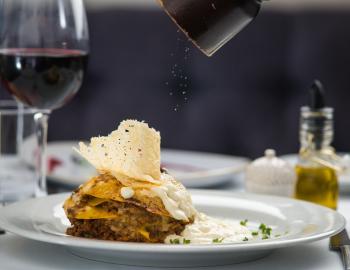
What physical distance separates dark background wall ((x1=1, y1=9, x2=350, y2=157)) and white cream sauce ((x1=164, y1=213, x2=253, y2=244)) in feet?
7.58

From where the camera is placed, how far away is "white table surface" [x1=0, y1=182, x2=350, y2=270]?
3.65 feet

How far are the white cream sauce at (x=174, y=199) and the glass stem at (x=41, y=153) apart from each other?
346 millimetres

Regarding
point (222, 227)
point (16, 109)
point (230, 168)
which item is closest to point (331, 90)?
point (230, 168)

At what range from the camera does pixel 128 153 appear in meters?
1.22

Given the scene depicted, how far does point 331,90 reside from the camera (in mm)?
3557

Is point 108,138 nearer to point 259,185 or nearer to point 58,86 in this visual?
point 58,86

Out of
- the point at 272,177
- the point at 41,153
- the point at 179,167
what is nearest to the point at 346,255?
the point at 272,177

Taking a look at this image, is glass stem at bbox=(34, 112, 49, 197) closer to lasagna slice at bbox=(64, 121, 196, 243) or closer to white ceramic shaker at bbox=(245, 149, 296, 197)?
lasagna slice at bbox=(64, 121, 196, 243)

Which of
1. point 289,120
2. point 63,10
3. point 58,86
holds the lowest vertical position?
point 289,120

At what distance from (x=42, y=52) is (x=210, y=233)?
50 centimetres

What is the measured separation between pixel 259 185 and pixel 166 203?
53 centimetres

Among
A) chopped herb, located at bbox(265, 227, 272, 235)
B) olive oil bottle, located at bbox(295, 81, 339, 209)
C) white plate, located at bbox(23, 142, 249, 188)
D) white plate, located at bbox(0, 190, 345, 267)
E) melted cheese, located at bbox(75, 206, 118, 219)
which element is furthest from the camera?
white plate, located at bbox(23, 142, 249, 188)

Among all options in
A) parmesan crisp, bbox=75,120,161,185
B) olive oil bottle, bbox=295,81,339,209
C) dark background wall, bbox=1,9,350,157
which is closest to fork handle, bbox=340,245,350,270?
parmesan crisp, bbox=75,120,161,185

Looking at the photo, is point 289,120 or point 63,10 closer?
point 63,10
